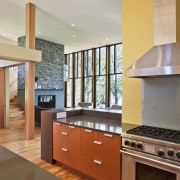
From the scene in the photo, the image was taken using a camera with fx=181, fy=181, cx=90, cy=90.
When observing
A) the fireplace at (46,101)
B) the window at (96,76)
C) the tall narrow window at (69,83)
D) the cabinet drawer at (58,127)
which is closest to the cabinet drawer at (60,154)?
the cabinet drawer at (58,127)

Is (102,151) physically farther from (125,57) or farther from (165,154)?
(125,57)

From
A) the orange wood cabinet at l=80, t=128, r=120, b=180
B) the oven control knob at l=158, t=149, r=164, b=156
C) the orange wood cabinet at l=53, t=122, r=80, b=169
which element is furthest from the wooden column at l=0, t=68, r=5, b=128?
the oven control knob at l=158, t=149, r=164, b=156

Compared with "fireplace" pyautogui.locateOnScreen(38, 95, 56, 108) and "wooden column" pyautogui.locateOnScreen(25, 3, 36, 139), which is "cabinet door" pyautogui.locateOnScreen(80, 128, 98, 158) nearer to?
"wooden column" pyautogui.locateOnScreen(25, 3, 36, 139)

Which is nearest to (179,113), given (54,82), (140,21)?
(140,21)

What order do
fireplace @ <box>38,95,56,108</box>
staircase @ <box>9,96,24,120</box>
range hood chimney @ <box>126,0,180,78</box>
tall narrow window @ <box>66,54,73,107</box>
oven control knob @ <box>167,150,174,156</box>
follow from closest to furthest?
oven control knob @ <box>167,150,174,156</box>, range hood chimney @ <box>126,0,180,78</box>, staircase @ <box>9,96,24,120</box>, fireplace @ <box>38,95,56,108</box>, tall narrow window @ <box>66,54,73,107</box>

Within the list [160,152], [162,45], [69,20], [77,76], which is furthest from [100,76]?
[160,152]

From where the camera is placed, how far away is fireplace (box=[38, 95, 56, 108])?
936 cm

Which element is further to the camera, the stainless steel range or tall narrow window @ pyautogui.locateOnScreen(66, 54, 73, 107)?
tall narrow window @ pyautogui.locateOnScreen(66, 54, 73, 107)

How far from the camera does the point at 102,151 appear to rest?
8.23ft

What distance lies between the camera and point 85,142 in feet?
8.99

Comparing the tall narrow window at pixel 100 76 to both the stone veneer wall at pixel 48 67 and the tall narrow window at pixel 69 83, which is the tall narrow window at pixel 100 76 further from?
the tall narrow window at pixel 69 83

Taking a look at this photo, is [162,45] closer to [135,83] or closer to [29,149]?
[135,83]

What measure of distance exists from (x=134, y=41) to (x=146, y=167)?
1.79 meters

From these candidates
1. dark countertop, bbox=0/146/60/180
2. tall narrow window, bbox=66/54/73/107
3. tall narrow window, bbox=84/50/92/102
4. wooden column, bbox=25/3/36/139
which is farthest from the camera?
tall narrow window, bbox=66/54/73/107
